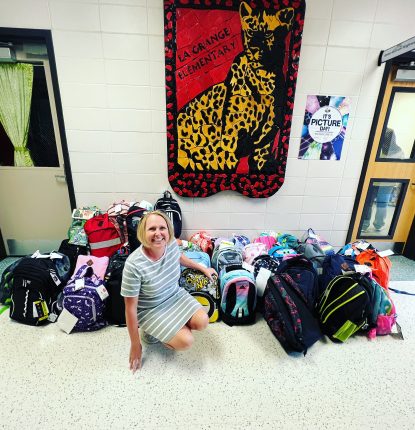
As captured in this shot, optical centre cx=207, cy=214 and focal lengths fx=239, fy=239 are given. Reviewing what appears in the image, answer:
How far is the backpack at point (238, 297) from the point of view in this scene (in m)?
1.67

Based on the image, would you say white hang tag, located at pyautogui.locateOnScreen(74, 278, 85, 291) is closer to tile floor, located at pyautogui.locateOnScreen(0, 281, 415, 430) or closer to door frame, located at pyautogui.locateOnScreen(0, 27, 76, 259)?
tile floor, located at pyautogui.locateOnScreen(0, 281, 415, 430)

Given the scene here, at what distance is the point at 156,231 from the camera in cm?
128

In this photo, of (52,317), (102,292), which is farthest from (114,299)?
(52,317)

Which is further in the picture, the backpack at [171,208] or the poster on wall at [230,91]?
the backpack at [171,208]

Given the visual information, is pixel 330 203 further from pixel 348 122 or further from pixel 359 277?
pixel 359 277

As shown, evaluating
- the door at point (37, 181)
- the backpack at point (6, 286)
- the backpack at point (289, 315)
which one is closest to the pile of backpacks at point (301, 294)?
the backpack at point (289, 315)

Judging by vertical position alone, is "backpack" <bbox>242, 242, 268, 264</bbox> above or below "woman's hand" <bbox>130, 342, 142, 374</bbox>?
above

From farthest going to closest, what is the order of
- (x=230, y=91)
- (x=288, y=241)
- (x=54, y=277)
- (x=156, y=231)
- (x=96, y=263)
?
(x=288, y=241) → (x=230, y=91) → (x=96, y=263) → (x=54, y=277) → (x=156, y=231)

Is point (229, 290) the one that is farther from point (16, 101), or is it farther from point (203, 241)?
Answer: point (16, 101)

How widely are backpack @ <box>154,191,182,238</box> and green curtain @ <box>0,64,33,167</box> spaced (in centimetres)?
134

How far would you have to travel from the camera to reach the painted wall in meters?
1.86

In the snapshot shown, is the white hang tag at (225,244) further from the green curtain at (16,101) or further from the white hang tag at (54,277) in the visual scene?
the green curtain at (16,101)

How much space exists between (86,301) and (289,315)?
1322 millimetres

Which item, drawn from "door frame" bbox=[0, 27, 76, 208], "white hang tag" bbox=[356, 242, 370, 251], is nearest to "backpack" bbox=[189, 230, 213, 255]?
"door frame" bbox=[0, 27, 76, 208]
